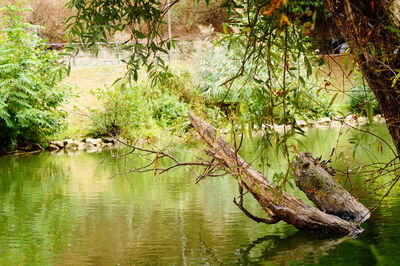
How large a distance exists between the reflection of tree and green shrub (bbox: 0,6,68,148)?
14008mm

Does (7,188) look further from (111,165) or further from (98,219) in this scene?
(98,219)

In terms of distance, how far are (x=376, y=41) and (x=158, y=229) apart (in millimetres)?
5602

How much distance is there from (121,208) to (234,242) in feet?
10.5

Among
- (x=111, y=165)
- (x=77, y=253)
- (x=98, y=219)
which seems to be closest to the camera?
(x=77, y=253)

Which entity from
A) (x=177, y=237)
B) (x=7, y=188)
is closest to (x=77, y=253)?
(x=177, y=237)

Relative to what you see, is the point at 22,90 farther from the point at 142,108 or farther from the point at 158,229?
the point at 158,229

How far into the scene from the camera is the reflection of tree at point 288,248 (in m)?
7.23

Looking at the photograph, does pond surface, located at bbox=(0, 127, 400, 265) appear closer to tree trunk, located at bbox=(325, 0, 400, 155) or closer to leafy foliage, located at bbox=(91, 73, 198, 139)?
tree trunk, located at bbox=(325, 0, 400, 155)

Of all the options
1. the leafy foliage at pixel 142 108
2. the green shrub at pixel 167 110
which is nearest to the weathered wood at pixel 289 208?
the leafy foliage at pixel 142 108

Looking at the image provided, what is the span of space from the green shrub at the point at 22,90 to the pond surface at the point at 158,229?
706 cm

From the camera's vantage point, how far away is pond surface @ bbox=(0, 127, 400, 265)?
7344 mm

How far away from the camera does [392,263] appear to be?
6.70 metres

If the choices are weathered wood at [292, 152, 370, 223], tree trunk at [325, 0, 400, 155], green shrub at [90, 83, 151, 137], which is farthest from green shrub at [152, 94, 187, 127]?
tree trunk at [325, 0, 400, 155]

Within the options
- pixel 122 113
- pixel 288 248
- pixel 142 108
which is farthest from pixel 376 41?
pixel 142 108
